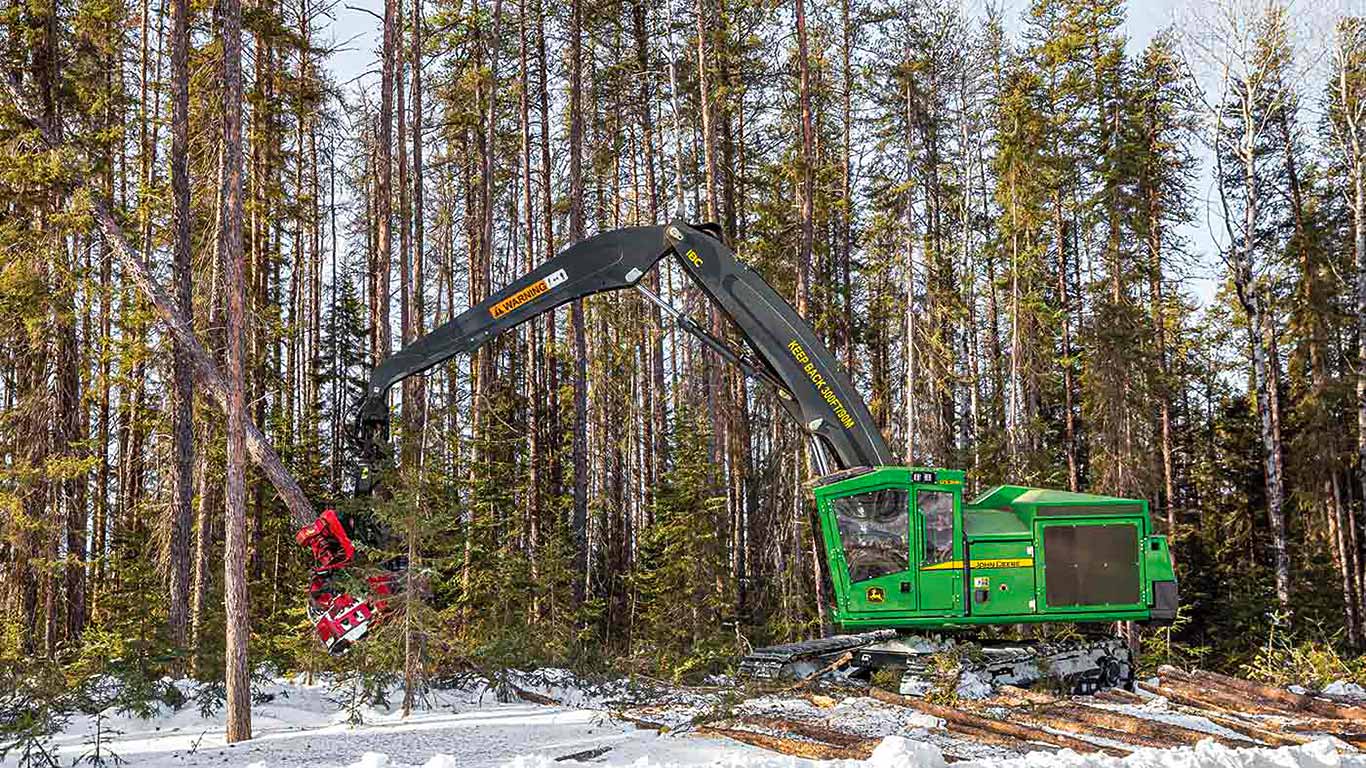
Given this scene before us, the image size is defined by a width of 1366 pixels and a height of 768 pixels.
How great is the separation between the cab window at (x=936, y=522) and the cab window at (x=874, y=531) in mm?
186

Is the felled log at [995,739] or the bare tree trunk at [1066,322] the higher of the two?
the bare tree trunk at [1066,322]

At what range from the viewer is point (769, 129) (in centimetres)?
2612

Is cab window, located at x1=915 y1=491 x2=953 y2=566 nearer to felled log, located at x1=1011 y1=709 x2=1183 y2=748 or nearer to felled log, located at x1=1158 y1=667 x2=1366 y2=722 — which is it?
felled log, located at x1=1011 y1=709 x2=1183 y2=748

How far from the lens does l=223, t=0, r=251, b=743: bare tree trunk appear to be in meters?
9.08

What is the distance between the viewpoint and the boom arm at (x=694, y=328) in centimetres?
1174

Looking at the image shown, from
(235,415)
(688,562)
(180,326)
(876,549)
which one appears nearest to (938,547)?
(876,549)

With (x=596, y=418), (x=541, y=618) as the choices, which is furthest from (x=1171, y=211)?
(x=541, y=618)

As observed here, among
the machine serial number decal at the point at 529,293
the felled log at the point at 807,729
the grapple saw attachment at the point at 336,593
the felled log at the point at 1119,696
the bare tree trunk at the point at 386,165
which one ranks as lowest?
the felled log at the point at 1119,696

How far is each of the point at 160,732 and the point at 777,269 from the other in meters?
15.4

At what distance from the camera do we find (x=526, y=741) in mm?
8656

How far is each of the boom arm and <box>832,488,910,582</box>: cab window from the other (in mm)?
703

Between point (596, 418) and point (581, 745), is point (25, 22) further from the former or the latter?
point (596, 418)

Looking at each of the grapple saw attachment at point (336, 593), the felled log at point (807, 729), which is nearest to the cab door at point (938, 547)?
the felled log at point (807, 729)

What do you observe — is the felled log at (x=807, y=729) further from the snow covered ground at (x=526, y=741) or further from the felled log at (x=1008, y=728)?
the felled log at (x=1008, y=728)
